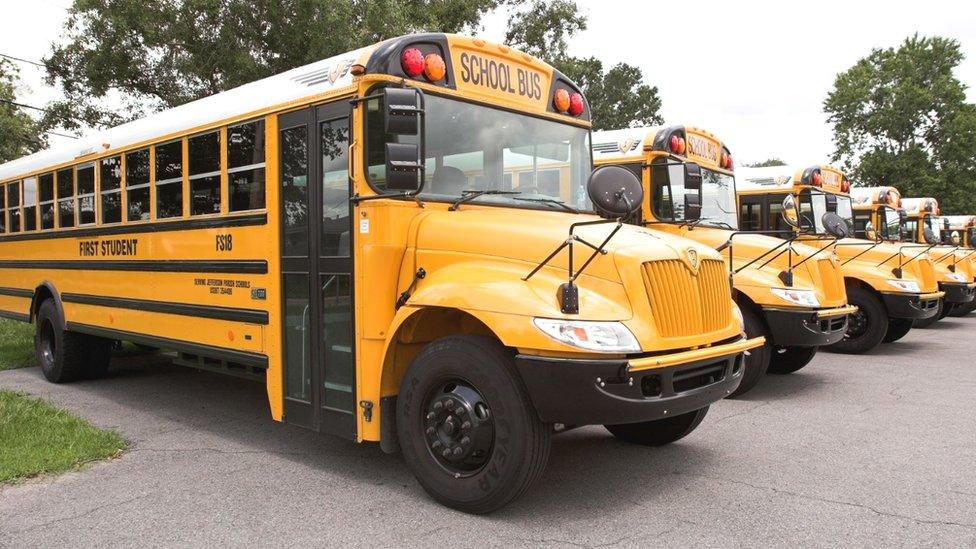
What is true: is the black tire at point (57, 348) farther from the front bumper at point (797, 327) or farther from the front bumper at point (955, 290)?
the front bumper at point (955, 290)

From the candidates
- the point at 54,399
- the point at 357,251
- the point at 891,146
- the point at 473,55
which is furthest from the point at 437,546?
the point at 891,146

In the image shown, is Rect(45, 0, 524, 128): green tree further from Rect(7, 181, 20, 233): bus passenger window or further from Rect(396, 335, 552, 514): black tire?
Rect(396, 335, 552, 514): black tire

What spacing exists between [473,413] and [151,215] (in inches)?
141

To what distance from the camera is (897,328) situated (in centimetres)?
989

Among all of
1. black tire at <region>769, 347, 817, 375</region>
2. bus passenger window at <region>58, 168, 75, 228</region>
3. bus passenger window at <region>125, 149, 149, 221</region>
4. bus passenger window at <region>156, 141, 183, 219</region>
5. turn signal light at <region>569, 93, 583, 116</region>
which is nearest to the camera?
turn signal light at <region>569, 93, 583, 116</region>

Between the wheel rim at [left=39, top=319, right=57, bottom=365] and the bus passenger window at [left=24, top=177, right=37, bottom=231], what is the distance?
1.06 m

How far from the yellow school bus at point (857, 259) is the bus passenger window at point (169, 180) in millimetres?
6070

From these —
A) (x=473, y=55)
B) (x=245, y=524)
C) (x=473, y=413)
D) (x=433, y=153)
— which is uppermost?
(x=473, y=55)

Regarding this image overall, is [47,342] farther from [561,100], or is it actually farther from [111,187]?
[561,100]

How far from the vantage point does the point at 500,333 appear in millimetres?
3270

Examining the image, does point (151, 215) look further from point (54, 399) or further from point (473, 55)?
point (473, 55)

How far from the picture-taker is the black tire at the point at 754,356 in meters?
6.37

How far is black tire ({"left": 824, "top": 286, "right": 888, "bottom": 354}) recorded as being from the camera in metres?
9.00

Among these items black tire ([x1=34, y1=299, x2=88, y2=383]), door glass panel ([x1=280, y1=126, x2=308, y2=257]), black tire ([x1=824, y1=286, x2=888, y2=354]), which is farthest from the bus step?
black tire ([x1=824, y1=286, x2=888, y2=354])
